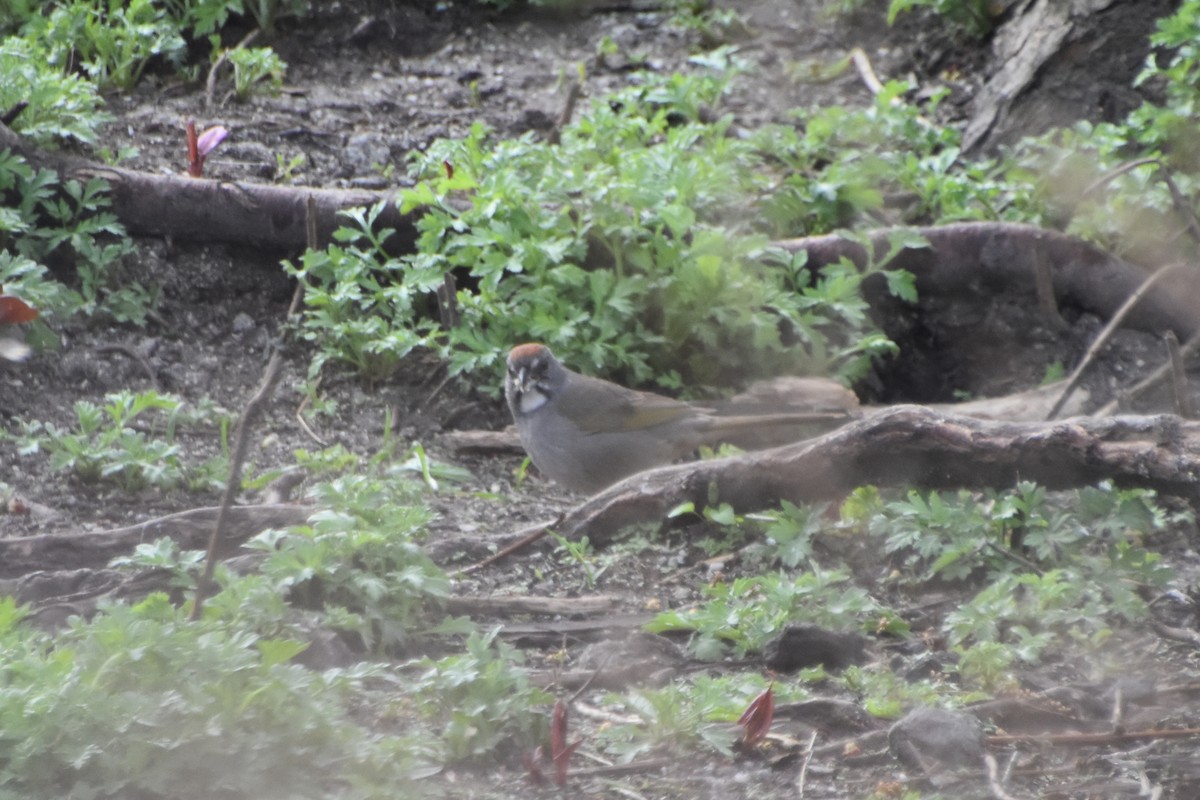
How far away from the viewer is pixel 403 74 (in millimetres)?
8070

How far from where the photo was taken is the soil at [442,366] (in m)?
3.16

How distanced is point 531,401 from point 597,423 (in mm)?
273

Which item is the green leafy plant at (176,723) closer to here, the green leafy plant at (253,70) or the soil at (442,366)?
the soil at (442,366)

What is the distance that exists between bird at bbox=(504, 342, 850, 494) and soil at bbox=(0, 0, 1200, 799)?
0.63 feet

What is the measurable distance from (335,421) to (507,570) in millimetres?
1503

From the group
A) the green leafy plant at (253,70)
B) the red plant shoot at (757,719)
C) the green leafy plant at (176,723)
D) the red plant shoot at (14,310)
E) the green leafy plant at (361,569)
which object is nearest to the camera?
the green leafy plant at (176,723)

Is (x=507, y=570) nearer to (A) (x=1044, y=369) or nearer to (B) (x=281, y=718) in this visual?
(B) (x=281, y=718)

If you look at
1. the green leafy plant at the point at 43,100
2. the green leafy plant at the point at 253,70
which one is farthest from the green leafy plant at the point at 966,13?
the green leafy plant at the point at 43,100

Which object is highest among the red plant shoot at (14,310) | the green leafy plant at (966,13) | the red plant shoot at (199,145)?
the green leafy plant at (966,13)

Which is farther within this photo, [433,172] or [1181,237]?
[433,172]

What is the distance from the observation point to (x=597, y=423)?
5.39 m

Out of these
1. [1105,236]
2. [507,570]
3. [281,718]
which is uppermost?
[1105,236]

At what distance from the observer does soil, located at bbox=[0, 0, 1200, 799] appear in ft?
10.4

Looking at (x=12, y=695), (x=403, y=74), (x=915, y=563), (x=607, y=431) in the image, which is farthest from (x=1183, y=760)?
(x=403, y=74)
